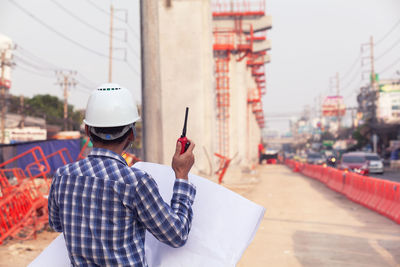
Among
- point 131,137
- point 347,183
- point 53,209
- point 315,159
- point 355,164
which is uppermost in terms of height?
point 131,137

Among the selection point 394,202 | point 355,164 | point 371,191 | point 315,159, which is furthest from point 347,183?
point 315,159

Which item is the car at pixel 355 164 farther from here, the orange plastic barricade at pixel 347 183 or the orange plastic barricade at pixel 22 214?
the orange plastic barricade at pixel 22 214

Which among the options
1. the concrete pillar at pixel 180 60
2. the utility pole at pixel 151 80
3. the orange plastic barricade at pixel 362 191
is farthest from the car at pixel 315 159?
the utility pole at pixel 151 80

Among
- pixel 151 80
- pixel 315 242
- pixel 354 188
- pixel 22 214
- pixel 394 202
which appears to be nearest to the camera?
pixel 151 80

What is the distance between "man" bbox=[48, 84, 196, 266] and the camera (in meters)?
2.26

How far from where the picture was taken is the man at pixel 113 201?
88.9 inches

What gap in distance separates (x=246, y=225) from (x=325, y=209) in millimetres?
12678

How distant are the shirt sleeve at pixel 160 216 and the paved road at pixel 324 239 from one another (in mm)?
5202

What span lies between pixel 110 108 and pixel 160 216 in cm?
57

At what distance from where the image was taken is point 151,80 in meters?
8.10

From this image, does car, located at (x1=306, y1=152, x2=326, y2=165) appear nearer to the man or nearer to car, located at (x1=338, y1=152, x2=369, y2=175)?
car, located at (x1=338, y1=152, x2=369, y2=175)

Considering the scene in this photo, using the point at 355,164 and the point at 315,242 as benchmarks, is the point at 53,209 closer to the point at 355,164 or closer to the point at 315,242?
the point at 315,242

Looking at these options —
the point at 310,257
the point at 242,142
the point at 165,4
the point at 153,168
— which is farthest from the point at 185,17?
the point at 242,142

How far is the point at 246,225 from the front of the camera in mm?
2580
